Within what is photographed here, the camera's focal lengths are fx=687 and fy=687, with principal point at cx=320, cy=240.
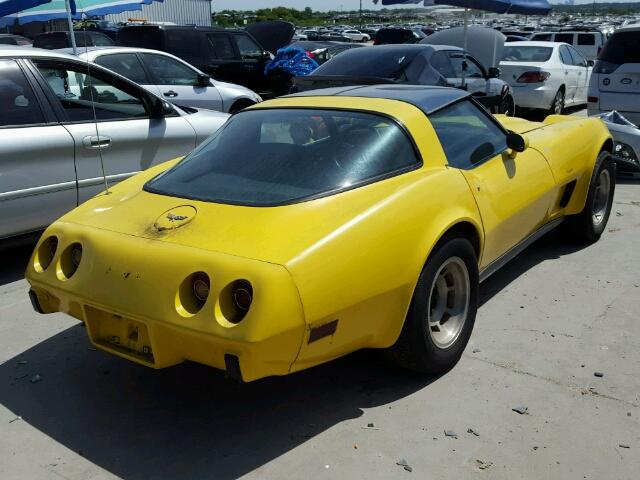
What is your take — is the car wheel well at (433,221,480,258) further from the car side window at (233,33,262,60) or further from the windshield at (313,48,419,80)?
the car side window at (233,33,262,60)

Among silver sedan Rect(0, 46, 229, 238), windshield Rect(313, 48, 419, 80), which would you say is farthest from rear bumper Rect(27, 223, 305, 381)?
windshield Rect(313, 48, 419, 80)

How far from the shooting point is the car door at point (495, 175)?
3.80 m

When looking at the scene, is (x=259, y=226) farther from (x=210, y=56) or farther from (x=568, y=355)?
(x=210, y=56)

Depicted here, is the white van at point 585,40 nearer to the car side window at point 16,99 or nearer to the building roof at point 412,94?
the building roof at point 412,94

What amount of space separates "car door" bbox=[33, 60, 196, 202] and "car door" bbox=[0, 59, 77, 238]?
0.11m

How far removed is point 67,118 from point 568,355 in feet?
12.9

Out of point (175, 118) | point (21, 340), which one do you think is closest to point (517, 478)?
point (21, 340)

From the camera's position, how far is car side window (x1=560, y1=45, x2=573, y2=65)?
12.8 metres

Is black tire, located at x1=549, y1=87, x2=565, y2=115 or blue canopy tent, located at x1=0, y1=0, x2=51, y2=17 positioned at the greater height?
blue canopy tent, located at x1=0, y1=0, x2=51, y2=17

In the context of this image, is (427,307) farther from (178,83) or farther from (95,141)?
(178,83)

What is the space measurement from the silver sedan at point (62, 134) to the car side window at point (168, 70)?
320 centimetres

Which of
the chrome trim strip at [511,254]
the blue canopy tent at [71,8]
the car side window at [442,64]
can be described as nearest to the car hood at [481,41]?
the car side window at [442,64]

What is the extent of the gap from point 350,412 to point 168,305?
40.5 inches

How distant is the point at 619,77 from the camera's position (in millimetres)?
9352
